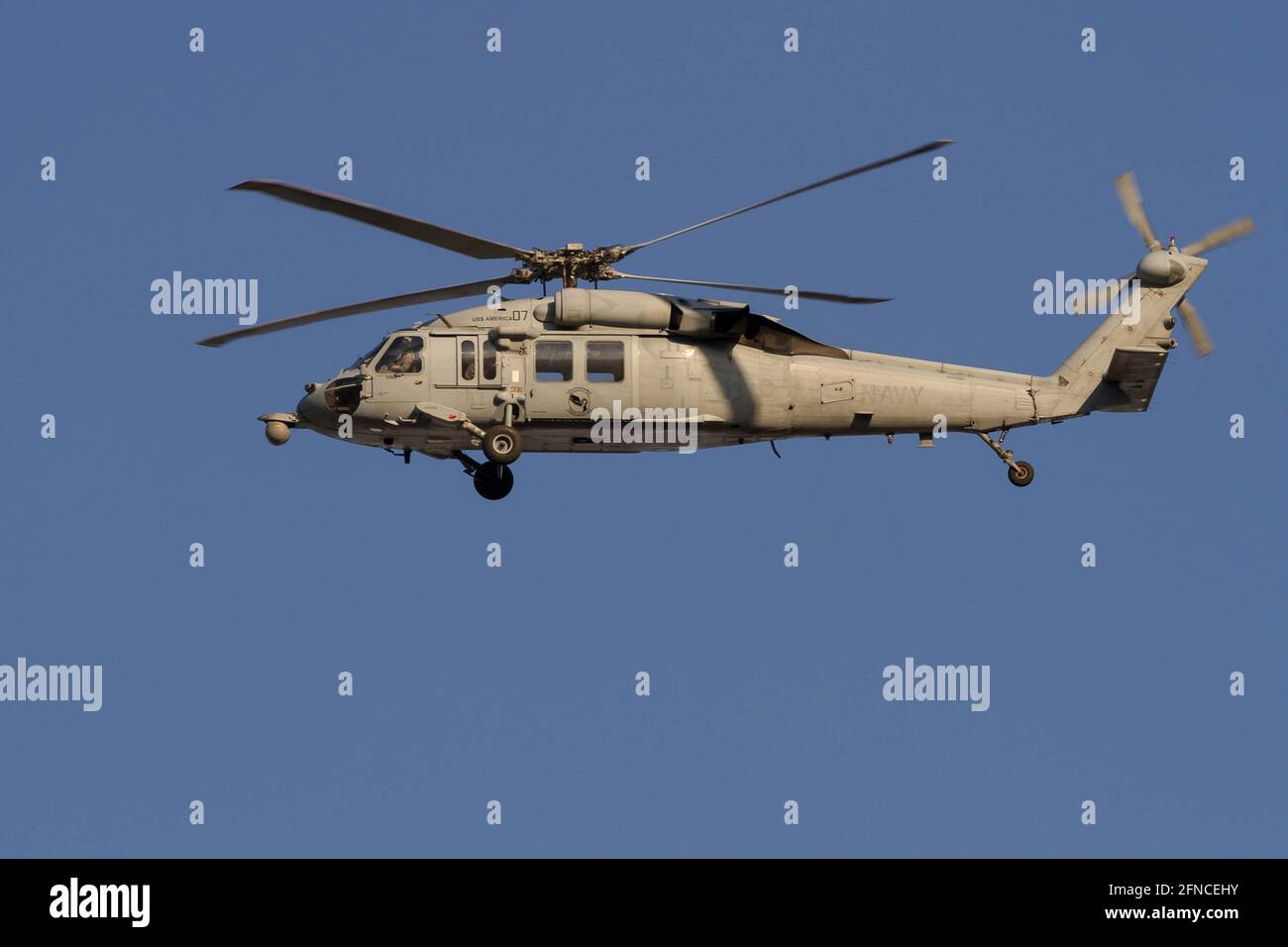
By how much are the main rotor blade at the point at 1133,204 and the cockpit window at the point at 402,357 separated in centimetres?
1223

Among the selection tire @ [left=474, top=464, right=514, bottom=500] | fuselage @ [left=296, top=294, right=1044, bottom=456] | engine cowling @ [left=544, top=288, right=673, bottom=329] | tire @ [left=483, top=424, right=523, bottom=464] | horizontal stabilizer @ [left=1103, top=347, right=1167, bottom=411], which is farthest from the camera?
tire @ [left=474, top=464, right=514, bottom=500]

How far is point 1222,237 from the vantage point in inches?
1592

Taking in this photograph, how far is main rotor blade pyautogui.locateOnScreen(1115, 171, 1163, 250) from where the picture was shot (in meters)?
40.7

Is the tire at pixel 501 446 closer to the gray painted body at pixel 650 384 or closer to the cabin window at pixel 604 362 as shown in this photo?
the gray painted body at pixel 650 384

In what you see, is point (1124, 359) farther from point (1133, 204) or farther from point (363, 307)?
point (363, 307)

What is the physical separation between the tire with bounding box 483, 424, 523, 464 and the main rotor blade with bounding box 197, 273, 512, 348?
2.38 m

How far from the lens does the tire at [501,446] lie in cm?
3788

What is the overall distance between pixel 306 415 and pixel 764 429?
7423 mm

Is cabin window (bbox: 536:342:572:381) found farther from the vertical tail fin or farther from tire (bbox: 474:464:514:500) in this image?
the vertical tail fin

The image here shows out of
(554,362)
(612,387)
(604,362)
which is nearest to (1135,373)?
(612,387)

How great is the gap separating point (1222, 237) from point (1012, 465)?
5.46m

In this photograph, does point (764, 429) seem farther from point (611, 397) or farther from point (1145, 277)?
point (1145, 277)

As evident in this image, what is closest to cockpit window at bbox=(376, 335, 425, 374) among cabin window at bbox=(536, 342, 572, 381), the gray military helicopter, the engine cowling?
the gray military helicopter
